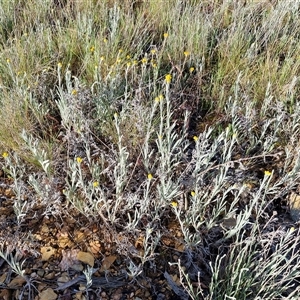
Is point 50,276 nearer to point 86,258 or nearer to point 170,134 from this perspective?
point 86,258

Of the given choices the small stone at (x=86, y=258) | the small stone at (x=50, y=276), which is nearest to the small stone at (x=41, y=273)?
the small stone at (x=50, y=276)

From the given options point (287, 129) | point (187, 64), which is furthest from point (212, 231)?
point (187, 64)

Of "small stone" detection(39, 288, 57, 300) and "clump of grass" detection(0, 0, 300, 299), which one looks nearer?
"small stone" detection(39, 288, 57, 300)

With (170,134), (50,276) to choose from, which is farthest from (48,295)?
(170,134)

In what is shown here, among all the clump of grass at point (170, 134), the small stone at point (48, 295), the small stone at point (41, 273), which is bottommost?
the small stone at point (48, 295)

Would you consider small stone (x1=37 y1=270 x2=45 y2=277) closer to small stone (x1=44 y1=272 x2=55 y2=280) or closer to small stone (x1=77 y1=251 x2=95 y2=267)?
small stone (x1=44 y1=272 x2=55 y2=280)

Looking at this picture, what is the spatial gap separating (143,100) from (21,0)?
1.76 meters

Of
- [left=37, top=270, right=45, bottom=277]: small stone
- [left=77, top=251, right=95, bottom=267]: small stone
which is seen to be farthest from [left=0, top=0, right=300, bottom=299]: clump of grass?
[left=37, top=270, right=45, bottom=277]: small stone

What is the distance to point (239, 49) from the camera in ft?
9.58

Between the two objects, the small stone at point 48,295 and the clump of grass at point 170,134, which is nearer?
the small stone at point 48,295

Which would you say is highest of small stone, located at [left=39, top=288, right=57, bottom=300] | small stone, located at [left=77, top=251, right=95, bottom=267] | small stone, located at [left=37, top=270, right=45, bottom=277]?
small stone, located at [left=77, top=251, right=95, bottom=267]

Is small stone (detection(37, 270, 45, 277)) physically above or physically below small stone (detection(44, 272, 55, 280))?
above

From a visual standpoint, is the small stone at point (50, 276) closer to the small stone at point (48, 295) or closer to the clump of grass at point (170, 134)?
the small stone at point (48, 295)

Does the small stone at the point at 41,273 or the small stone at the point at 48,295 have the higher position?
the small stone at the point at 41,273
